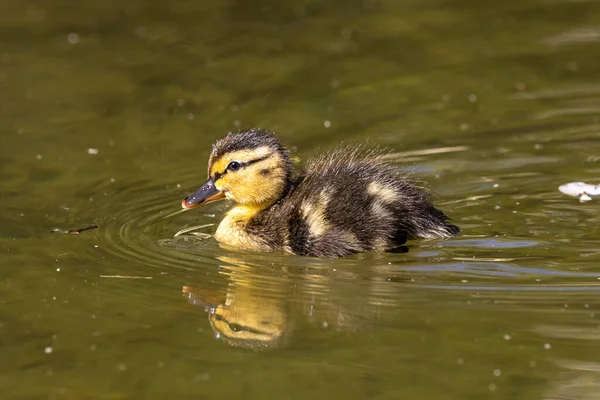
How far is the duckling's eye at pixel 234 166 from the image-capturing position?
6282 millimetres

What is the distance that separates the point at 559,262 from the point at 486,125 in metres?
2.69

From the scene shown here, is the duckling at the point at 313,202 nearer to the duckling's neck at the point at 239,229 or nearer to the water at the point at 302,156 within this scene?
the duckling's neck at the point at 239,229

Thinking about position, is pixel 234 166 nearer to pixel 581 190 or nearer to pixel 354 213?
→ pixel 354 213

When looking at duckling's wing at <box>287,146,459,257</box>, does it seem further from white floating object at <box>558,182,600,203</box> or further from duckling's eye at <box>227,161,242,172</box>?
white floating object at <box>558,182,600,203</box>

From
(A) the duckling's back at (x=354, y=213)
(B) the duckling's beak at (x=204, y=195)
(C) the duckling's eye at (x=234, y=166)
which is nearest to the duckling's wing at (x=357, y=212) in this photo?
(A) the duckling's back at (x=354, y=213)

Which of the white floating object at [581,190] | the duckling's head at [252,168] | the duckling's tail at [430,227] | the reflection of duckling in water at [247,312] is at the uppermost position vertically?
the duckling's head at [252,168]

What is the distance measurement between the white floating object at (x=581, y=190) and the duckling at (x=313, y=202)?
2.93 feet

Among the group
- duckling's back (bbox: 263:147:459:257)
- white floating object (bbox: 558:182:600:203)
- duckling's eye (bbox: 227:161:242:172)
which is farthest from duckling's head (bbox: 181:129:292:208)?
white floating object (bbox: 558:182:600:203)

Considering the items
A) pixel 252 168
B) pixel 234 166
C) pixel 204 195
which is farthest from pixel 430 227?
pixel 204 195

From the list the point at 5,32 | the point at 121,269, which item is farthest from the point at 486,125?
the point at 5,32

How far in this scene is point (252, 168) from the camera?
20.5 feet

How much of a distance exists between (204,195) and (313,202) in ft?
2.21

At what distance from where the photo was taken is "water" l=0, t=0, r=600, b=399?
181 inches

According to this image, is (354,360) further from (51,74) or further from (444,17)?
(444,17)
